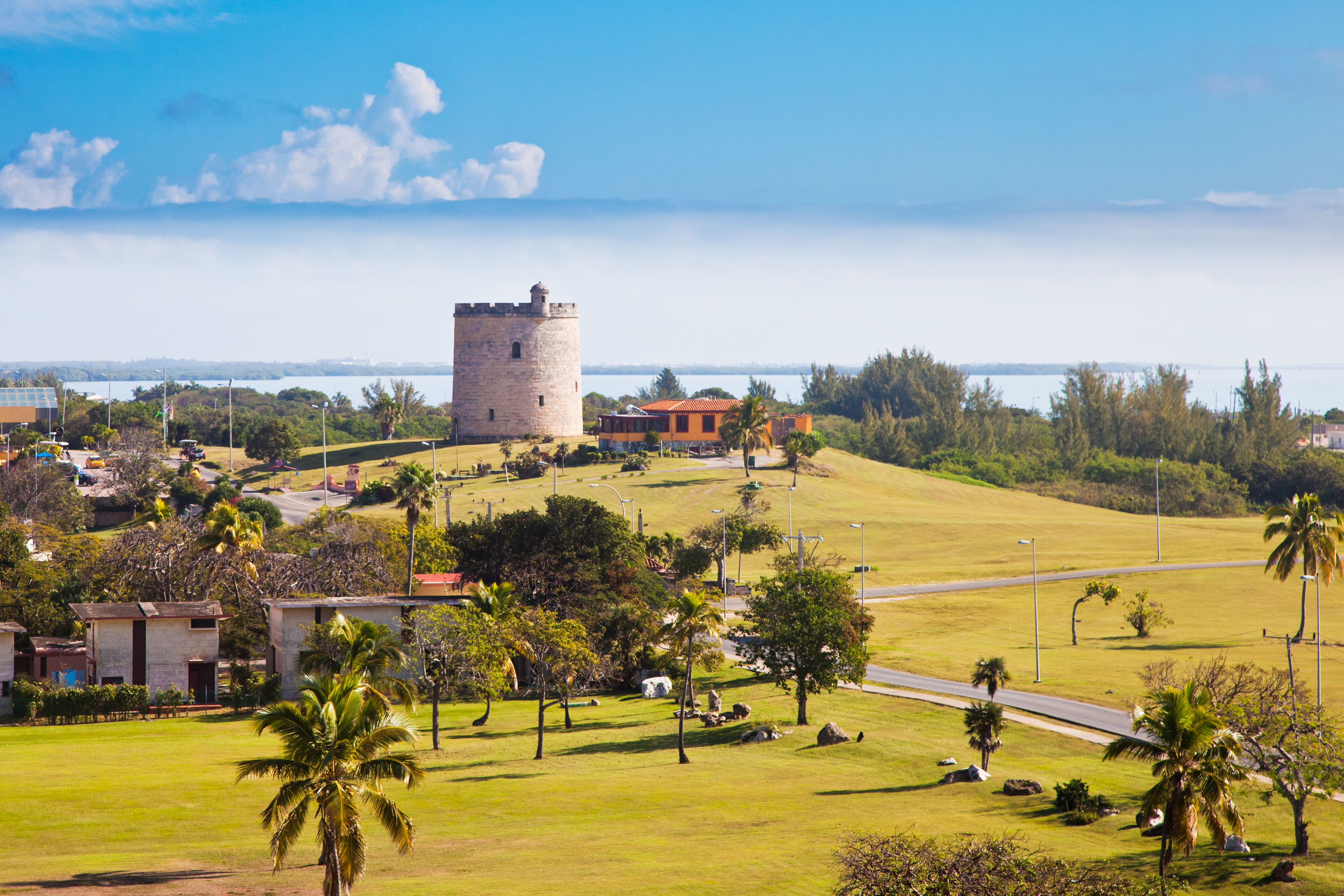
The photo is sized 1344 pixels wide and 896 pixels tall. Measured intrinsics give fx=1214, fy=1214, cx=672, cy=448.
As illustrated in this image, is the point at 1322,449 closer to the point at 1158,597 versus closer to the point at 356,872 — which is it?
the point at 1158,597

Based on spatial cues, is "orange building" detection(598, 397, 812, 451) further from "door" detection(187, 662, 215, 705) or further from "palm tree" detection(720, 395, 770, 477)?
"door" detection(187, 662, 215, 705)

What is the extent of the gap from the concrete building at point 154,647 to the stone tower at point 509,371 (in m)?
75.9

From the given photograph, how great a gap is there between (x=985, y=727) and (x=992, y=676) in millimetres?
8339

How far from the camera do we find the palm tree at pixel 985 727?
1582 inches

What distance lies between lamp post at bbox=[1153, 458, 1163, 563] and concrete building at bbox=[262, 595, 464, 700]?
194ft

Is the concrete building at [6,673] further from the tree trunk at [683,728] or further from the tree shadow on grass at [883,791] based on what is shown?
the tree shadow on grass at [883,791]

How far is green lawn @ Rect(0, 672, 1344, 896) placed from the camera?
1129 inches

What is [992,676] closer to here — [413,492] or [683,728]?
[683,728]

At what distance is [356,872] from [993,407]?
174719 mm

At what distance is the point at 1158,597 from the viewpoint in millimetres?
77688

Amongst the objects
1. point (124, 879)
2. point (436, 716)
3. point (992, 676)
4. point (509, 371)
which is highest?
point (509, 371)

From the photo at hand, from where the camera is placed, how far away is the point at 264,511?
86625 millimetres

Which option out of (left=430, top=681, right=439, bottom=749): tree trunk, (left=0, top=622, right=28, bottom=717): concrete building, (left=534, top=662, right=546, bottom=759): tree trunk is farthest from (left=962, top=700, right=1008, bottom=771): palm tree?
(left=0, top=622, right=28, bottom=717): concrete building

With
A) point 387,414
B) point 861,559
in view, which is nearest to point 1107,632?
A: point 861,559
